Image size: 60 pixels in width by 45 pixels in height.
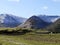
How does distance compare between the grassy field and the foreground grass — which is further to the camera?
the grassy field

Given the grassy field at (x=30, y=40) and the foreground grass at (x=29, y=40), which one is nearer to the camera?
the foreground grass at (x=29, y=40)
